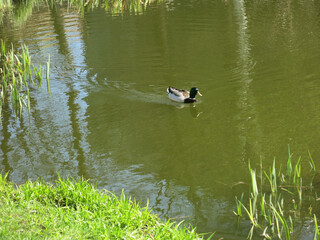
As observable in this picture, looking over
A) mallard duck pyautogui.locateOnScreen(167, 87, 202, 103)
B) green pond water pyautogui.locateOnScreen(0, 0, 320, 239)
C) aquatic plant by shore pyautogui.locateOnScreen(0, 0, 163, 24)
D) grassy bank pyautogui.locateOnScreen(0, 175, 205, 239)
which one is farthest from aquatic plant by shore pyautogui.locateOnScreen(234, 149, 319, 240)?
aquatic plant by shore pyautogui.locateOnScreen(0, 0, 163, 24)

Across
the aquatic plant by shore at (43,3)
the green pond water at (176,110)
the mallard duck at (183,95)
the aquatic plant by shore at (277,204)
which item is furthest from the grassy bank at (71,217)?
the aquatic plant by shore at (43,3)

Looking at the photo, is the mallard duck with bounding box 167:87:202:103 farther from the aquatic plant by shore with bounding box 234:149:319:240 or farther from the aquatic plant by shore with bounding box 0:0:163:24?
the aquatic plant by shore with bounding box 0:0:163:24

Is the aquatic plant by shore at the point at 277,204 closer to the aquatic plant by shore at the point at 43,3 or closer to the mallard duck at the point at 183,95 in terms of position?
the mallard duck at the point at 183,95

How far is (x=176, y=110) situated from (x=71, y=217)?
524 centimetres

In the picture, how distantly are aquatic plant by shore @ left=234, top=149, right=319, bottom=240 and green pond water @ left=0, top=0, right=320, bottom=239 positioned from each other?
181 millimetres

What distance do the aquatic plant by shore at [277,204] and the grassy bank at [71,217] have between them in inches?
33.6

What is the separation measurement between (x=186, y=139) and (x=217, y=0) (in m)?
12.6

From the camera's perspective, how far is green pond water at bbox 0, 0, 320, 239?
671 cm

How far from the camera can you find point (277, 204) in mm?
5441

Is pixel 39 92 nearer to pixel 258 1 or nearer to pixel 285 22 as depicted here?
pixel 285 22

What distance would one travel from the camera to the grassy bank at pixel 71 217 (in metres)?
4.48

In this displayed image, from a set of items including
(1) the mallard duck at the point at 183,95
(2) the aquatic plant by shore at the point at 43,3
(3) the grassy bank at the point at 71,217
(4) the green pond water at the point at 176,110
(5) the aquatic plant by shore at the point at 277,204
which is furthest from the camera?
(2) the aquatic plant by shore at the point at 43,3

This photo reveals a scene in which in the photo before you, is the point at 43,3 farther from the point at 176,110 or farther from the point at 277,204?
the point at 277,204

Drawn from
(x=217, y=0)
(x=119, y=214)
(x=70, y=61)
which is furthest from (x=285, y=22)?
(x=119, y=214)
